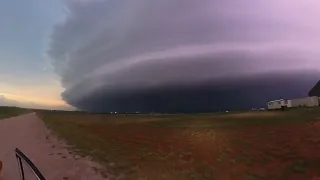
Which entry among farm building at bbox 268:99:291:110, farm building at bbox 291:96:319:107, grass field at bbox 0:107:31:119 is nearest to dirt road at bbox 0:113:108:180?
grass field at bbox 0:107:31:119

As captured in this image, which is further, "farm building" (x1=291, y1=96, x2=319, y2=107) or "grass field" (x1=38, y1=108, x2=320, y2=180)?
"farm building" (x1=291, y1=96, x2=319, y2=107)

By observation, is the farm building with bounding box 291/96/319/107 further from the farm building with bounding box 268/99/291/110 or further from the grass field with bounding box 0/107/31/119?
the grass field with bounding box 0/107/31/119

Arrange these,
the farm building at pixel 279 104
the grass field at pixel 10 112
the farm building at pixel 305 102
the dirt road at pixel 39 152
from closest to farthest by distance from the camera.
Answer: the dirt road at pixel 39 152 < the farm building at pixel 279 104 < the farm building at pixel 305 102 < the grass field at pixel 10 112

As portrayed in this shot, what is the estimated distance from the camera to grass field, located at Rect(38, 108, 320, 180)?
1016 centimetres

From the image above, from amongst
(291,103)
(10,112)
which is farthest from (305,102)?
(10,112)

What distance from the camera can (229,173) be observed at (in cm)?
1008

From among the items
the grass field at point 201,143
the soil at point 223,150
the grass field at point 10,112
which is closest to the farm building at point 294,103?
the grass field at point 201,143

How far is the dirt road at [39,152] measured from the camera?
9.76 meters

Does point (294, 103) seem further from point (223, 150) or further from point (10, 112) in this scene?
point (10, 112)

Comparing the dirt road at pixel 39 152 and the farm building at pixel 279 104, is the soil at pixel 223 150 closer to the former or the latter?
the dirt road at pixel 39 152

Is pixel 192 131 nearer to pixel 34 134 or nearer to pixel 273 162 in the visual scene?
pixel 273 162

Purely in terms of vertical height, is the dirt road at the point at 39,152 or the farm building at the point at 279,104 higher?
the farm building at the point at 279,104

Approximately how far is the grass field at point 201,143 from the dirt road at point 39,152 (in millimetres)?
483

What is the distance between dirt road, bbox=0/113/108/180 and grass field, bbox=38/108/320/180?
483mm
